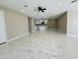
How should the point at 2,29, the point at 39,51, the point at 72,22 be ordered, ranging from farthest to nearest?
the point at 72,22 → the point at 2,29 → the point at 39,51

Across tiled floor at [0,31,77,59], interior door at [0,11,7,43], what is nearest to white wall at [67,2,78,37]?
tiled floor at [0,31,77,59]

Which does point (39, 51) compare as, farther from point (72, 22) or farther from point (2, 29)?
point (72, 22)

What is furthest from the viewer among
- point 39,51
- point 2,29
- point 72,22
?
point 72,22

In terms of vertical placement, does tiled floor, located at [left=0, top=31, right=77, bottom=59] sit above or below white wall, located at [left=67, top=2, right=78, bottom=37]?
below

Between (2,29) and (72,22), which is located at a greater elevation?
(72,22)

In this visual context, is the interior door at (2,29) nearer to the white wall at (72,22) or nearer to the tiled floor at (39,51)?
the tiled floor at (39,51)

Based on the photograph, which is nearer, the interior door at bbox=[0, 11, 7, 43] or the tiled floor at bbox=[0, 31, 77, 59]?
the tiled floor at bbox=[0, 31, 77, 59]

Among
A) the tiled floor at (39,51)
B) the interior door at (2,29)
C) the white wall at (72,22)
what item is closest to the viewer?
the tiled floor at (39,51)

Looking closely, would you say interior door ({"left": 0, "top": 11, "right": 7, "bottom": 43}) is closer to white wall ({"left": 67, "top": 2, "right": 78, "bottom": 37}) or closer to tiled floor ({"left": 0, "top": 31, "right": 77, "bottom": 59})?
tiled floor ({"left": 0, "top": 31, "right": 77, "bottom": 59})

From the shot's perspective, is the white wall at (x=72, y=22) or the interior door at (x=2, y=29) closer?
the interior door at (x=2, y=29)

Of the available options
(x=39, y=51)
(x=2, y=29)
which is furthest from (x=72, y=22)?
(x=2, y=29)

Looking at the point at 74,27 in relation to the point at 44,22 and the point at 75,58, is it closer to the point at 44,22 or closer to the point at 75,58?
the point at 75,58

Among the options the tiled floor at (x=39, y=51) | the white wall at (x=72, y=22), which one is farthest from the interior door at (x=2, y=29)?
the white wall at (x=72, y=22)

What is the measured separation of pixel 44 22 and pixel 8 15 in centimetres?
793
